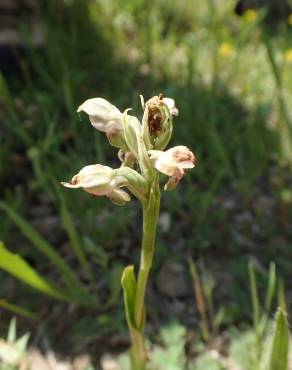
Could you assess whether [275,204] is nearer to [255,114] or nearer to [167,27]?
[255,114]

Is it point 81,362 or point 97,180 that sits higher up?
point 97,180

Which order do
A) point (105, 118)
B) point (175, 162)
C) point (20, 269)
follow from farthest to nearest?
point (20, 269), point (105, 118), point (175, 162)

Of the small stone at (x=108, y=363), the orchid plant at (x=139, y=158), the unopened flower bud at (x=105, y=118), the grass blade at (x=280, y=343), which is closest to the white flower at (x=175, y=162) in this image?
the orchid plant at (x=139, y=158)

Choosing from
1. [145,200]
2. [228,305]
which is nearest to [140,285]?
[145,200]

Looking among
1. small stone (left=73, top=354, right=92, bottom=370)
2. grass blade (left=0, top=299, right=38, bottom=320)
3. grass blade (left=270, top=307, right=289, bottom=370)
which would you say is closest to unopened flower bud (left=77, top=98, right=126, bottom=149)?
grass blade (left=270, top=307, right=289, bottom=370)

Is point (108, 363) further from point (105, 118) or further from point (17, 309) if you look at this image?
point (105, 118)

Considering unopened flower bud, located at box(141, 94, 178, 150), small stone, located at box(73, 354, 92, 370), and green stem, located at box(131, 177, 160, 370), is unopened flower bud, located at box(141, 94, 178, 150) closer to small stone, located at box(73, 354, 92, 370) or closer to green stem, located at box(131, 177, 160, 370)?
green stem, located at box(131, 177, 160, 370)

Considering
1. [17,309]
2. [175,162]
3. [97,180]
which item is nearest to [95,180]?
[97,180]

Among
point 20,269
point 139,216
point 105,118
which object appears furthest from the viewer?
point 139,216
